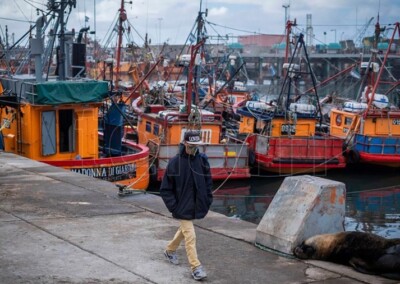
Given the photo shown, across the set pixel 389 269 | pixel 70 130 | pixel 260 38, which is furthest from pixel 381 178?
pixel 260 38

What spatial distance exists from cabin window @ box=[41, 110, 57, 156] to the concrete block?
9.28m

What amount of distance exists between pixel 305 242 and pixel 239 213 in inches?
469

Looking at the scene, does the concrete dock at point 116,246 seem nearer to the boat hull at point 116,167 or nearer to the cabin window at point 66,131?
the boat hull at point 116,167

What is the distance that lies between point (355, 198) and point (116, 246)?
15.4 metres

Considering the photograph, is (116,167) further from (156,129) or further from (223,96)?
(223,96)

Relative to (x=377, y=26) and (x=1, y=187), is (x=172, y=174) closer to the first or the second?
(x=1, y=187)

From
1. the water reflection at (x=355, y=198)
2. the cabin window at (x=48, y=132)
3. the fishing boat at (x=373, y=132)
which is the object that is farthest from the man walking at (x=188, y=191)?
the fishing boat at (x=373, y=132)

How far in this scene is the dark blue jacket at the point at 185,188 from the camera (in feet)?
19.8

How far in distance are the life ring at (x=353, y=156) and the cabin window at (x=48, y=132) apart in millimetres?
12915

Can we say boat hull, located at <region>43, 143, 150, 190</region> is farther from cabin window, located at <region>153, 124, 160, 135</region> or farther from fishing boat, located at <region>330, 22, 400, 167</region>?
fishing boat, located at <region>330, 22, 400, 167</region>

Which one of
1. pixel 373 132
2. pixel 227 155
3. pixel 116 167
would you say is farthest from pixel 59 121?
pixel 373 132

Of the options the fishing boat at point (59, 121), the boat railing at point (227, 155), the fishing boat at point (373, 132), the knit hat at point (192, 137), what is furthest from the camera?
the fishing boat at point (373, 132)

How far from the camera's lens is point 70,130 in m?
15.9

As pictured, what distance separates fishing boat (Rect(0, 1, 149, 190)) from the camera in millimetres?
15094
